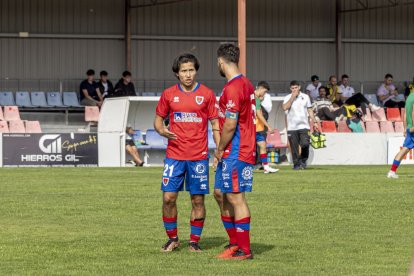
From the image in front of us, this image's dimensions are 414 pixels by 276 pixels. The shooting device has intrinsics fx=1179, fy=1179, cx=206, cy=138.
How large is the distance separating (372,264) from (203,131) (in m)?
2.07

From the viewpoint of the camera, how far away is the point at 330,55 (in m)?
48.8

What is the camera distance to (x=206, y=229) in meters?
13.5

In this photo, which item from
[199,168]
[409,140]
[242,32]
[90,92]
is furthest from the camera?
[90,92]

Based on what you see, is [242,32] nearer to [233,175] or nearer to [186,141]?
[186,141]

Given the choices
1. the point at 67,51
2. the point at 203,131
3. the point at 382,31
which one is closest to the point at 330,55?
the point at 382,31

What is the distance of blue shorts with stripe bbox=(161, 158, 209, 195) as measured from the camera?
36.4 ft

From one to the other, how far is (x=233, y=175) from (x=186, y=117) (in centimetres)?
95

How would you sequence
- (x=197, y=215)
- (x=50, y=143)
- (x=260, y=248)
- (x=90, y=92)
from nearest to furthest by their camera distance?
(x=197, y=215)
(x=260, y=248)
(x=50, y=143)
(x=90, y=92)

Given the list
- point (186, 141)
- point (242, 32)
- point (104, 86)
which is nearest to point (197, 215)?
point (186, 141)

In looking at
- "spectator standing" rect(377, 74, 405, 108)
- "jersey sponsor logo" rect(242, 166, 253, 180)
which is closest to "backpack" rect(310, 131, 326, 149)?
"spectator standing" rect(377, 74, 405, 108)

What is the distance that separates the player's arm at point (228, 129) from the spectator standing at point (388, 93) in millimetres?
34297

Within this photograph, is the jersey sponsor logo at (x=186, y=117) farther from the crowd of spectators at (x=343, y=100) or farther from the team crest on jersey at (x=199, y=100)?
the crowd of spectators at (x=343, y=100)

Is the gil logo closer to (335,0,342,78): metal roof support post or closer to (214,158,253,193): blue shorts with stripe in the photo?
(214,158,253,193): blue shorts with stripe

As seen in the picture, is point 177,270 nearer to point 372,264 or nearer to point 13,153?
point 372,264
